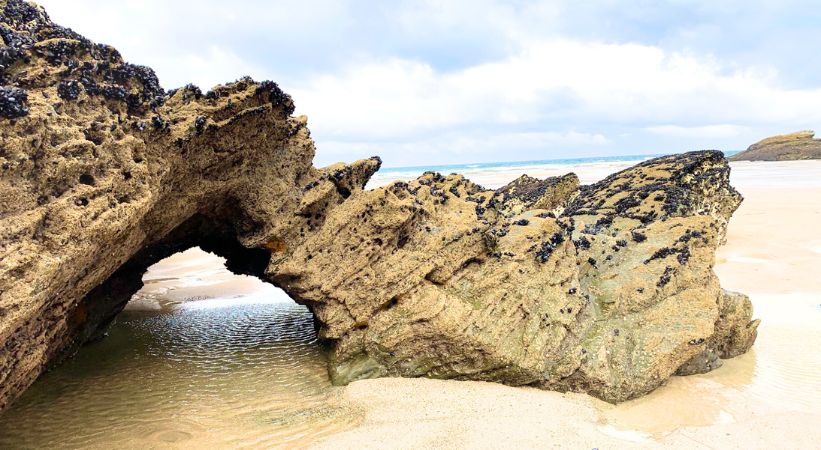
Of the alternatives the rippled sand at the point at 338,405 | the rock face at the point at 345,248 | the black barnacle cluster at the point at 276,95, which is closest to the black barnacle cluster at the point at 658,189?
the rock face at the point at 345,248

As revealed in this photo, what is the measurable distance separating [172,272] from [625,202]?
13.5m

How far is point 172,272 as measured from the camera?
15.8 m

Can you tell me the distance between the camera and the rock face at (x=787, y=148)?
63.3 meters

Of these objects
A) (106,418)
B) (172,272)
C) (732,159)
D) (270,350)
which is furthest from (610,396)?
(732,159)

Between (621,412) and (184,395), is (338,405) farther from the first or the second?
(621,412)

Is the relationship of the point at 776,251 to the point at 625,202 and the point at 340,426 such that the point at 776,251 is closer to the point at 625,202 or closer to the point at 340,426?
the point at 625,202

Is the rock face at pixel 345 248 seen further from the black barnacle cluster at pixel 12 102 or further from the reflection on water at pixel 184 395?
the reflection on water at pixel 184 395

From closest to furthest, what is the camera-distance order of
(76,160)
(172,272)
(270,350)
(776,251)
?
(76,160)
(270,350)
(776,251)
(172,272)

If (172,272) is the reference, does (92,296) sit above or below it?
above

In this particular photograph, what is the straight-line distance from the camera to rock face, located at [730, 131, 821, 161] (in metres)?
63.3

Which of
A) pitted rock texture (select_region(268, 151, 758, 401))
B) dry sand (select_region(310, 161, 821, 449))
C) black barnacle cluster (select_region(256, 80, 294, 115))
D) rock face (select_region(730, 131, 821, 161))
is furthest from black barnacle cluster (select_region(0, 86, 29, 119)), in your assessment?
rock face (select_region(730, 131, 821, 161))

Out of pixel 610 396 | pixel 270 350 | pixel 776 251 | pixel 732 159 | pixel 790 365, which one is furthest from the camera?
pixel 732 159

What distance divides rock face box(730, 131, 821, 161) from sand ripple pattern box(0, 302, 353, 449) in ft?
248

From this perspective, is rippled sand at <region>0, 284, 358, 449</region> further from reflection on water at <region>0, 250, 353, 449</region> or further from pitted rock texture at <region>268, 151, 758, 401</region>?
pitted rock texture at <region>268, 151, 758, 401</region>
